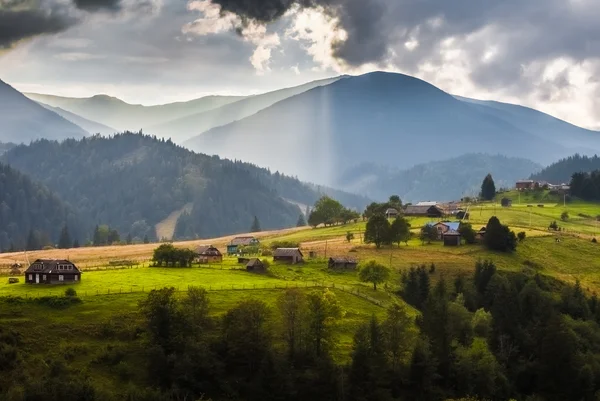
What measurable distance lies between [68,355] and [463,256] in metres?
79.2

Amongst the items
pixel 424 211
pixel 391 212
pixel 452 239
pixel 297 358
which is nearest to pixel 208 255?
pixel 297 358

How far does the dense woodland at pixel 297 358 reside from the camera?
6253 cm

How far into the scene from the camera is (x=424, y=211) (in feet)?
586

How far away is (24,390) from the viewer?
5575 cm

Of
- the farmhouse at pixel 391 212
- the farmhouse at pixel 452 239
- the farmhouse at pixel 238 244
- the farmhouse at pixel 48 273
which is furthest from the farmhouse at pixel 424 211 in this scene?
the farmhouse at pixel 48 273

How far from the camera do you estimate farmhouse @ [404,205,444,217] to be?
176 metres

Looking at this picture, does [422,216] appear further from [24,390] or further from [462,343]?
[24,390]

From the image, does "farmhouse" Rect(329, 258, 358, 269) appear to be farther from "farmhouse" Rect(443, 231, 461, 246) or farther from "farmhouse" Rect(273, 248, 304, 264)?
"farmhouse" Rect(443, 231, 461, 246)

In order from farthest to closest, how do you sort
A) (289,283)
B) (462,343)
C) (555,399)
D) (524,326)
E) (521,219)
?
1. (521,219)
2. (289,283)
3. (524,326)
4. (462,343)
5. (555,399)

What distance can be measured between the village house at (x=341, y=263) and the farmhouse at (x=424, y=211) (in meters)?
71.6

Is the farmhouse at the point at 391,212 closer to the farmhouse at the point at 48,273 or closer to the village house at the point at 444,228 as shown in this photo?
the village house at the point at 444,228

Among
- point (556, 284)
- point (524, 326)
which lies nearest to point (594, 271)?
point (556, 284)

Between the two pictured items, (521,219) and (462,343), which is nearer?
(462,343)

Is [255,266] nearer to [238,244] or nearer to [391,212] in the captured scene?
[238,244]
